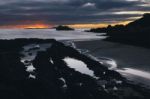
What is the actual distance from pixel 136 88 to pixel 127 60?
48.3ft

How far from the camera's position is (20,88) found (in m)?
22.9

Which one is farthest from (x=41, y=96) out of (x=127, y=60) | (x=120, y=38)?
(x=120, y=38)

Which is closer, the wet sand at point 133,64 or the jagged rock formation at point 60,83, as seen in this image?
the jagged rock formation at point 60,83

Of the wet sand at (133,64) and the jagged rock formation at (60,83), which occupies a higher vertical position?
the jagged rock formation at (60,83)

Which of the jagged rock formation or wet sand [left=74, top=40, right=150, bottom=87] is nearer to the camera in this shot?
the jagged rock formation

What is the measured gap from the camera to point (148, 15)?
7825cm

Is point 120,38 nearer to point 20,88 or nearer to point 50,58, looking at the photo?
point 50,58

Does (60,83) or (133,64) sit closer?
(60,83)

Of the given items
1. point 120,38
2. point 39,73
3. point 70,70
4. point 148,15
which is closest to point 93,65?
point 70,70

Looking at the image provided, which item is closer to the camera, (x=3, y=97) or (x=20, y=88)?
(x=3, y=97)

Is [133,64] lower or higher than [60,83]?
lower

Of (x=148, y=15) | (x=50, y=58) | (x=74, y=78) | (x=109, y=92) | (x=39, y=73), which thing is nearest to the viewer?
(x=109, y=92)

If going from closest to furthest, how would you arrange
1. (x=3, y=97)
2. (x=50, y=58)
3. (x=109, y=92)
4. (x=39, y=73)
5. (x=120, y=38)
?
(x=3, y=97), (x=109, y=92), (x=39, y=73), (x=50, y=58), (x=120, y=38)

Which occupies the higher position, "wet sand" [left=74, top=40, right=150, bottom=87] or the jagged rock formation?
the jagged rock formation
